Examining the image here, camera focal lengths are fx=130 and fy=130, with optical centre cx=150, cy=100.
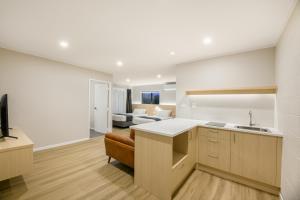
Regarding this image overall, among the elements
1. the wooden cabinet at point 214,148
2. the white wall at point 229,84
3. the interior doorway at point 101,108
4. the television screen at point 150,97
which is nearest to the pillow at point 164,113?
the television screen at point 150,97

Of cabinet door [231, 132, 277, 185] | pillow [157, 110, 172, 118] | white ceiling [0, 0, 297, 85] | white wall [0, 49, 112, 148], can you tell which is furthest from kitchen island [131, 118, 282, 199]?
pillow [157, 110, 172, 118]

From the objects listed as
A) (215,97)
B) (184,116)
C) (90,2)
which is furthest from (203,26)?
(184,116)

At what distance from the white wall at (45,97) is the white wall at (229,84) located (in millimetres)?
3197

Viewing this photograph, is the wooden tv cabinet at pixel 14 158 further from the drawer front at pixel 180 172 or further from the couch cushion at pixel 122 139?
the drawer front at pixel 180 172

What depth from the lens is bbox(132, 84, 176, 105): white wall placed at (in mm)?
7129

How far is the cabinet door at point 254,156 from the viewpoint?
201 cm

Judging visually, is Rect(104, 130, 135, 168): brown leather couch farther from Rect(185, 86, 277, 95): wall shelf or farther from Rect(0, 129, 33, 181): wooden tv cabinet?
Rect(185, 86, 277, 95): wall shelf

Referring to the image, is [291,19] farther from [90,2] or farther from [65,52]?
[65,52]

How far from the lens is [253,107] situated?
2734mm

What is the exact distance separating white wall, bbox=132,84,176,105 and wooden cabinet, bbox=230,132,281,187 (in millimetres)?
4776

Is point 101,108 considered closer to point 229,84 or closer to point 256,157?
point 229,84

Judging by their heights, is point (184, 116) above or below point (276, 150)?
above

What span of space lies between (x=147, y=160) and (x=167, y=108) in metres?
5.10

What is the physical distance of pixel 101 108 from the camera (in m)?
5.50
